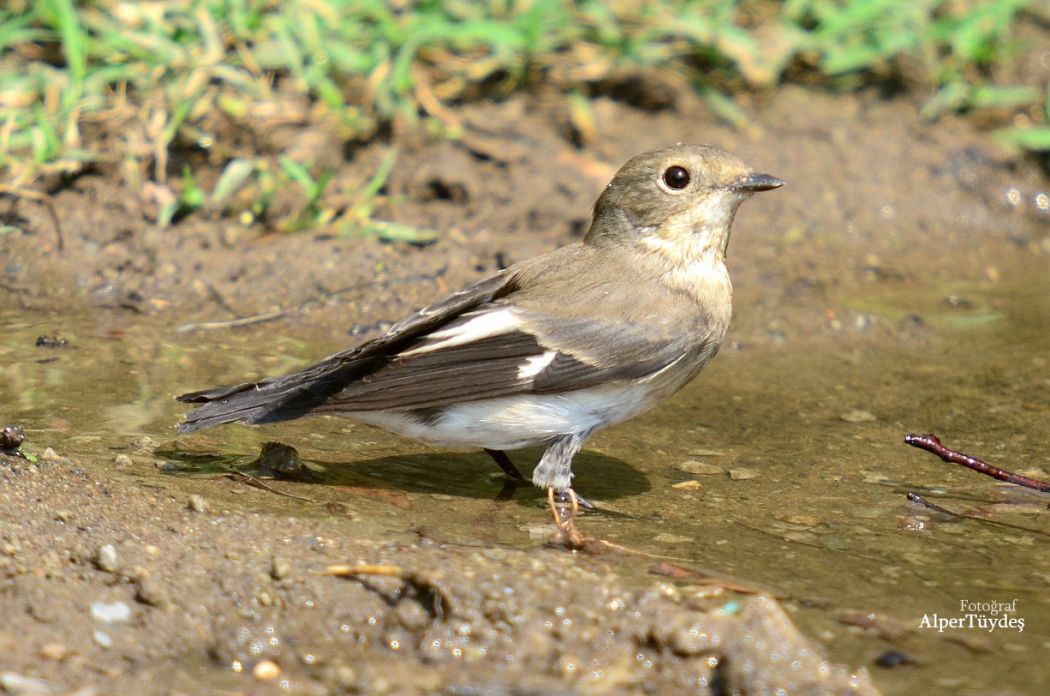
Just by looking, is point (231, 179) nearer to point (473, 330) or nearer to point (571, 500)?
point (473, 330)

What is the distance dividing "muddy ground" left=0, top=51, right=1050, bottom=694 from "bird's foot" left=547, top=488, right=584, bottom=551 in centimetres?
Result: 10

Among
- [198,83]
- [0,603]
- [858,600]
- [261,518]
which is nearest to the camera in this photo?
[0,603]

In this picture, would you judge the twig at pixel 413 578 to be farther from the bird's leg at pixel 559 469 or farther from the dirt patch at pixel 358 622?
the bird's leg at pixel 559 469

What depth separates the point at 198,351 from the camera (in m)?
5.55

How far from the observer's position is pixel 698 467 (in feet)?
15.5

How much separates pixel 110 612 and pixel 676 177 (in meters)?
2.52

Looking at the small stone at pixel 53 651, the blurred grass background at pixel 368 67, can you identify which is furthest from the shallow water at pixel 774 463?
the blurred grass background at pixel 368 67

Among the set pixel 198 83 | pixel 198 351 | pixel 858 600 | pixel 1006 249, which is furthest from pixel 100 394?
pixel 1006 249

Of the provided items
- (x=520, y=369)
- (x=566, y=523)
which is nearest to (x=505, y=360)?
(x=520, y=369)

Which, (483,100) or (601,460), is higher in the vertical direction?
(483,100)

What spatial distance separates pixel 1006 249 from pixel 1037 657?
14.1 feet

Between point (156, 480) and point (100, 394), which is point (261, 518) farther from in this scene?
point (100, 394)

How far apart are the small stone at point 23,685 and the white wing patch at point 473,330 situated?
1.71m

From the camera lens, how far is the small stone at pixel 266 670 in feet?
10.5
